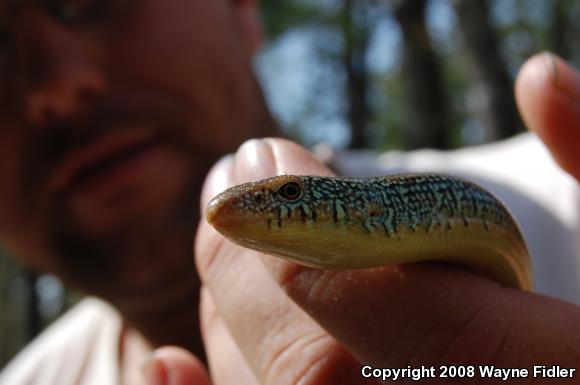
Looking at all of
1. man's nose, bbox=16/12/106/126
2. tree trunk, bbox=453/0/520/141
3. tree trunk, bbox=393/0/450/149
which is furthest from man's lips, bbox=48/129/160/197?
tree trunk, bbox=393/0/450/149

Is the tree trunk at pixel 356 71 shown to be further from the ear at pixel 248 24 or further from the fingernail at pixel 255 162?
the fingernail at pixel 255 162

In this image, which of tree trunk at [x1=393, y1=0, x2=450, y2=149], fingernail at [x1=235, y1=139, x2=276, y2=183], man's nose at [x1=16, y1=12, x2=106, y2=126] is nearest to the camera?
fingernail at [x1=235, y1=139, x2=276, y2=183]

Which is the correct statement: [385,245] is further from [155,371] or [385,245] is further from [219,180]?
[155,371]

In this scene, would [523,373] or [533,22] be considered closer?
[523,373]

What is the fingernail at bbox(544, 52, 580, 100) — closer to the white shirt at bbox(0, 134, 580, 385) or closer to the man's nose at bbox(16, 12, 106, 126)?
the white shirt at bbox(0, 134, 580, 385)

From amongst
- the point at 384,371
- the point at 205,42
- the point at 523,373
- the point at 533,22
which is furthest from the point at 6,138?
the point at 533,22

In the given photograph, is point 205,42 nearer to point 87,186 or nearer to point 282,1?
point 87,186

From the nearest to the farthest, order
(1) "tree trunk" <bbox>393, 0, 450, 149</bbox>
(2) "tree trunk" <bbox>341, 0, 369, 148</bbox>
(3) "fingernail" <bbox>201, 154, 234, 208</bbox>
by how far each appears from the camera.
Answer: (3) "fingernail" <bbox>201, 154, 234, 208</bbox> < (1) "tree trunk" <bbox>393, 0, 450, 149</bbox> < (2) "tree trunk" <bbox>341, 0, 369, 148</bbox>
